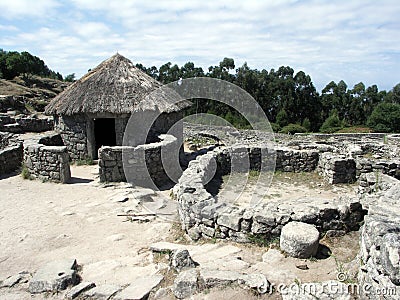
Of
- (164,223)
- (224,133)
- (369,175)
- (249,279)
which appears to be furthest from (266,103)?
(249,279)

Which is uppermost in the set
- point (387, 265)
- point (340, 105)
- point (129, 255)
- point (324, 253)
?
point (340, 105)

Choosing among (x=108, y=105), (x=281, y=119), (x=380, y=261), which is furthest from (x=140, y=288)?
(x=281, y=119)

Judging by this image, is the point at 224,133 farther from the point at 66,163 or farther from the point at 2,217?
the point at 2,217

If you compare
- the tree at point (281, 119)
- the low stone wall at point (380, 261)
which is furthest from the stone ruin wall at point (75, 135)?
the tree at point (281, 119)

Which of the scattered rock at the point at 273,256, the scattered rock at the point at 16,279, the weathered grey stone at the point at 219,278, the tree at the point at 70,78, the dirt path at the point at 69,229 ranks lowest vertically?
the scattered rock at the point at 16,279

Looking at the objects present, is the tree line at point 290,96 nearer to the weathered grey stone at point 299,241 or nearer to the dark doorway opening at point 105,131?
the dark doorway opening at point 105,131

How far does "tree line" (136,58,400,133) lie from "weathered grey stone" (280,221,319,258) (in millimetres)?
30575

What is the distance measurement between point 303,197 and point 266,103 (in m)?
36.4

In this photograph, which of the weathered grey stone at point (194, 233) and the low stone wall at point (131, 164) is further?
the low stone wall at point (131, 164)

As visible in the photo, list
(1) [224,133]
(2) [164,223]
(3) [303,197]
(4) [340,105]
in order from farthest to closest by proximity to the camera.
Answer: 1. (4) [340,105]
2. (1) [224,133]
3. (3) [303,197]
4. (2) [164,223]

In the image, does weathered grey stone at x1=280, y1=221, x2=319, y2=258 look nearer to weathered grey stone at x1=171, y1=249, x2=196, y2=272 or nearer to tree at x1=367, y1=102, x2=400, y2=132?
weathered grey stone at x1=171, y1=249, x2=196, y2=272

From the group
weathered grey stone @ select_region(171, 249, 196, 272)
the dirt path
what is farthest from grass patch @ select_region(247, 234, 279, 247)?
the dirt path

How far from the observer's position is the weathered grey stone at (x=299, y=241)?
4.36 metres

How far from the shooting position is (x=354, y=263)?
4.06 meters
